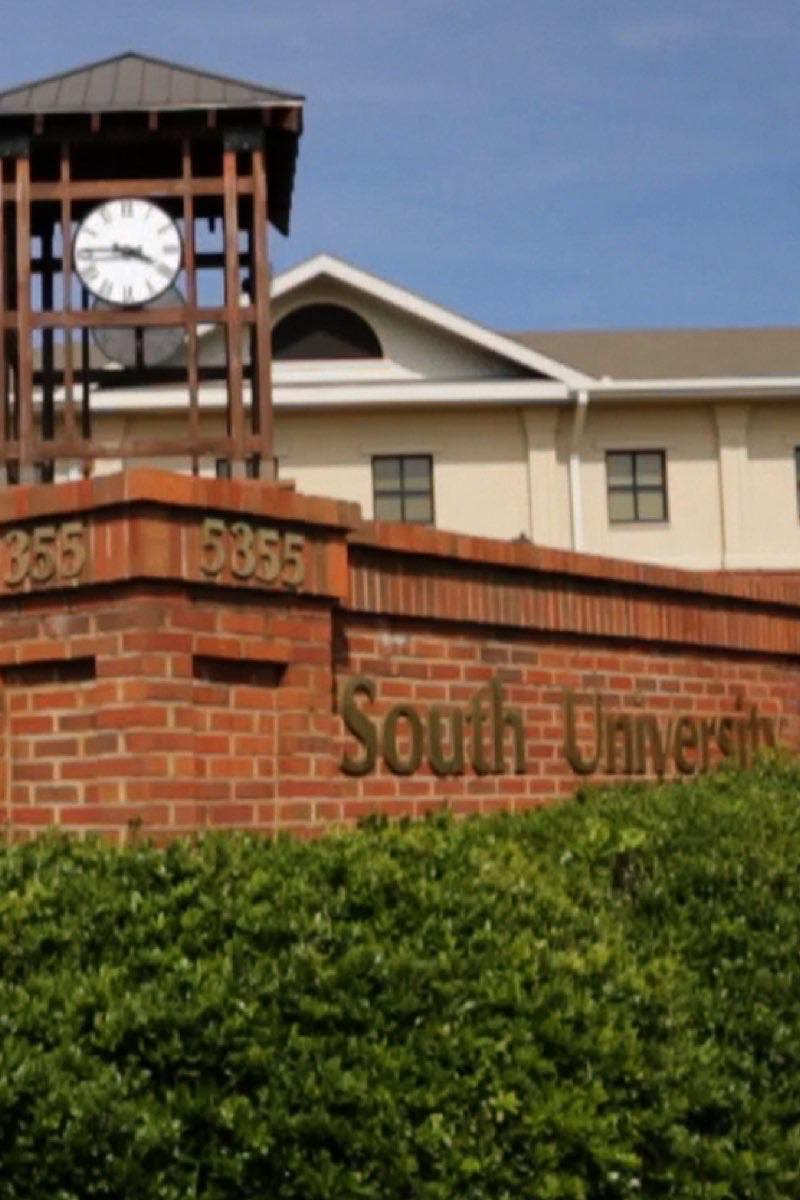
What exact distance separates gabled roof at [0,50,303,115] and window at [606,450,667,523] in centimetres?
1850

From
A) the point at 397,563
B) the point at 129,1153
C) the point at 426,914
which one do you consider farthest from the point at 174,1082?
the point at 397,563

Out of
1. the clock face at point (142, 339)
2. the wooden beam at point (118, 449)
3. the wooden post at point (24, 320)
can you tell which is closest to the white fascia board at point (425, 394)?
the clock face at point (142, 339)

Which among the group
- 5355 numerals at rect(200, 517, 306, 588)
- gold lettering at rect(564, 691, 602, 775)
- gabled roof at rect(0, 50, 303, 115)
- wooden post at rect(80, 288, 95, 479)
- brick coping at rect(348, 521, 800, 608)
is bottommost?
gold lettering at rect(564, 691, 602, 775)

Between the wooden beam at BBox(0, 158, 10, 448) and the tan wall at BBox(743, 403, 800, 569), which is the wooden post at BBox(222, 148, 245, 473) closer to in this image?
the wooden beam at BBox(0, 158, 10, 448)

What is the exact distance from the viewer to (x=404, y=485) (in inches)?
1142

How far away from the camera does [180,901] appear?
535 centimetres

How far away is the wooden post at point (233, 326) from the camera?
34.5 ft

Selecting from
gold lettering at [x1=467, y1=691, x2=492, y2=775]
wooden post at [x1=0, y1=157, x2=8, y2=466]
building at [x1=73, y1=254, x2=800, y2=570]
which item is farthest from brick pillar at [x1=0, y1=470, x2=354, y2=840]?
building at [x1=73, y1=254, x2=800, y2=570]

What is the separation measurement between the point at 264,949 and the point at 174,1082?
537mm

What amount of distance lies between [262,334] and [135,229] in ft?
2.75

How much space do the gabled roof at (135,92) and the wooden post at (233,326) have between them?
0.56m

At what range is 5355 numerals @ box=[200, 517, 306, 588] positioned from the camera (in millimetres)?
6605

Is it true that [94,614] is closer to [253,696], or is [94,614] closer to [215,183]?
[253,696]

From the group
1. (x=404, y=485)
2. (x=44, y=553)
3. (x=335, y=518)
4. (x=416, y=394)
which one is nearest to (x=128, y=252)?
(x=335, y=518)
